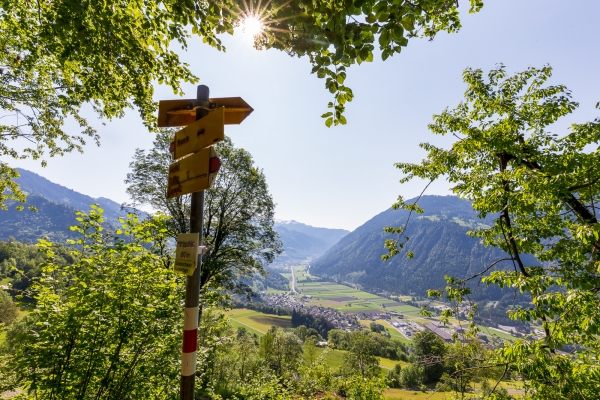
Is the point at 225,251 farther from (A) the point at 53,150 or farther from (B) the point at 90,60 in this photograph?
(B) the point at 90,60

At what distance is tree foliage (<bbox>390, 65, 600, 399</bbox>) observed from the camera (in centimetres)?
402

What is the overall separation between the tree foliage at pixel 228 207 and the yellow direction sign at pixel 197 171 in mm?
14254

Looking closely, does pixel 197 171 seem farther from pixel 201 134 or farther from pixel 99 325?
pixel 99 325

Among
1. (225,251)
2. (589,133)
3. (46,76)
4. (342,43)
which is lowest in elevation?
(225,251)

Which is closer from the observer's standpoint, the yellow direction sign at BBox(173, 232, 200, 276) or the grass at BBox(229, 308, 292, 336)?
the yellow direction sign at BBox(173, 232, 200, 276)

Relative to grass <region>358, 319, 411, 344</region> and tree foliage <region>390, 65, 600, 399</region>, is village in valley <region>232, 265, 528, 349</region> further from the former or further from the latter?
tree foliage <region>390, 65, 600, 399</region>

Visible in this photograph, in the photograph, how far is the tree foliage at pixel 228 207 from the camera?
16.3m

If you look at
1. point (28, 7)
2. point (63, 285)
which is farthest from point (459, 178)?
point (28, 7)

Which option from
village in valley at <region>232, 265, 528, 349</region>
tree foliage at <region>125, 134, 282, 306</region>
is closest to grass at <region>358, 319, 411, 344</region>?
village in valley at <region>232, 265, 528, 349</region>

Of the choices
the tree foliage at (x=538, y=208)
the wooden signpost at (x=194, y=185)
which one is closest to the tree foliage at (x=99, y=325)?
the wooden signpost at (x=194, y=185)

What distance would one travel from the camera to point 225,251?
16766 millimetres

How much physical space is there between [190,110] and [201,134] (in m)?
0.52

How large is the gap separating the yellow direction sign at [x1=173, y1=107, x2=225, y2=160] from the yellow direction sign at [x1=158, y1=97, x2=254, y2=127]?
25cm

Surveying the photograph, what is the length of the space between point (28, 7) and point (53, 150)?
282 inches
